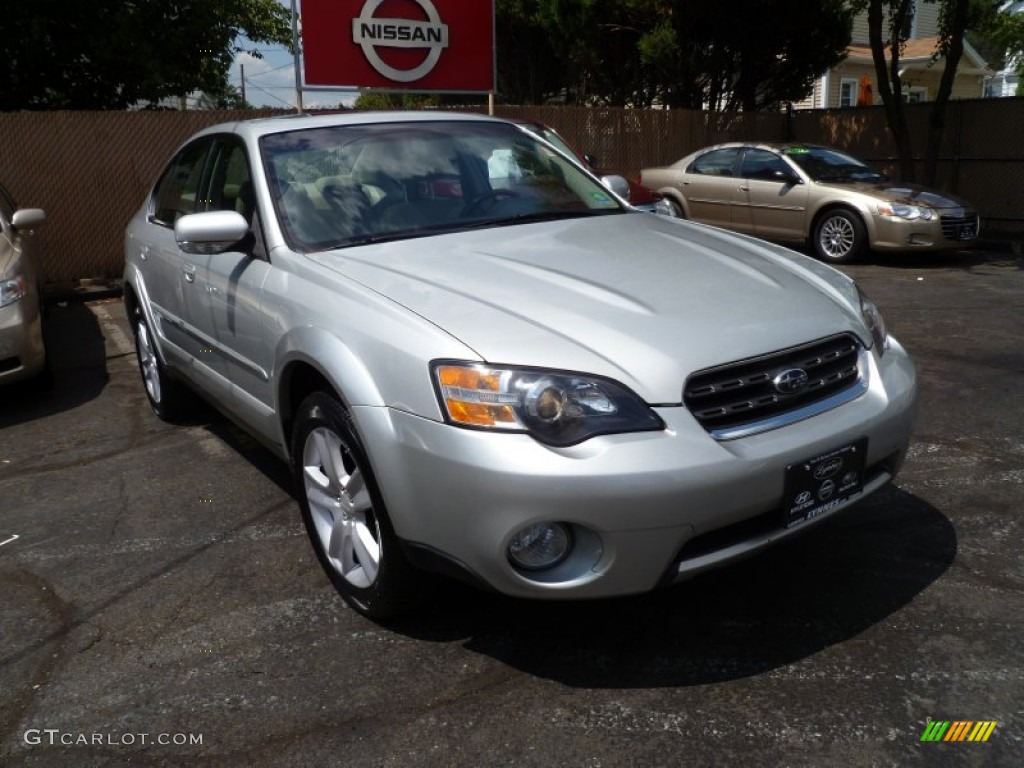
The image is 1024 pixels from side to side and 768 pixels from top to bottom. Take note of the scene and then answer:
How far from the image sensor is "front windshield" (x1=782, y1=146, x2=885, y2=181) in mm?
11344

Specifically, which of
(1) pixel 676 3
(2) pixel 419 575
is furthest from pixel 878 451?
(1) pixel 676 3

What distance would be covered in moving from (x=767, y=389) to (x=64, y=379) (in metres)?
5.68

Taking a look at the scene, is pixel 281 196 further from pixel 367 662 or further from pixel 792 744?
pixel 792 744

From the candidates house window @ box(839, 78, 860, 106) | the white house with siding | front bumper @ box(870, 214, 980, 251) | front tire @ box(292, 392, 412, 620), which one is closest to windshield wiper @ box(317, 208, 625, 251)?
front tire @ box(292, 392, 412, 620)

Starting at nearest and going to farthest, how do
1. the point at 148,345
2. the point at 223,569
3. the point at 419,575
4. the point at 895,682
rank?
1. the point at 895,682
2. the point at 419,575
3. the point at 223,569
4. the point at 148,345

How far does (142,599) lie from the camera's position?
135 inches

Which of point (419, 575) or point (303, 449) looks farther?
point (303, 449)

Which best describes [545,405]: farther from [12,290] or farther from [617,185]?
[12,290]

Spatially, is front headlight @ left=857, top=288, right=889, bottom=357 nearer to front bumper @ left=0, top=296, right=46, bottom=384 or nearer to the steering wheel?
the steering wheel

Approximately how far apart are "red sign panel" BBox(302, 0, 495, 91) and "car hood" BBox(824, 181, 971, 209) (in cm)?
484

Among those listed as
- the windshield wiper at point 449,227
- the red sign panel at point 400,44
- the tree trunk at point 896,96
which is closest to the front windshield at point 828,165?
the tree trunk at point 896,96

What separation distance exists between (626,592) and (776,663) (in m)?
0.58

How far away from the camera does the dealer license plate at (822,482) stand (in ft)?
8.79

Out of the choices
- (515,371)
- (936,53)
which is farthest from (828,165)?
(515,371)
